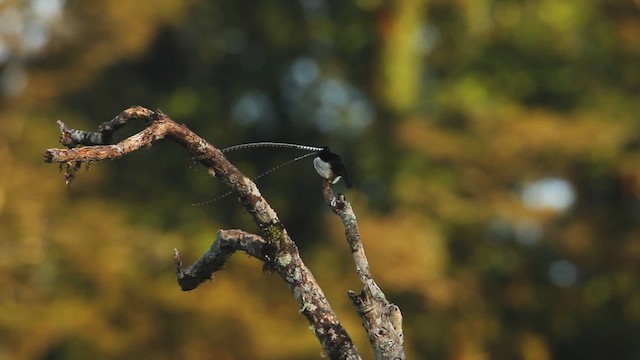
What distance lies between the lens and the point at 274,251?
3574 millimetres

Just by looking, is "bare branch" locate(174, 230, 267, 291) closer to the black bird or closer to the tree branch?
the tree branch

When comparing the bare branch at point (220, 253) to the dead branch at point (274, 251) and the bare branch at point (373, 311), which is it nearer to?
the dead branch at point (274, 251)

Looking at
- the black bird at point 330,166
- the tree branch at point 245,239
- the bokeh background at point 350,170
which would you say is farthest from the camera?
the bokeh background at point 350,170

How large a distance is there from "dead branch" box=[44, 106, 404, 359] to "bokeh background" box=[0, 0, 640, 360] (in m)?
13.3

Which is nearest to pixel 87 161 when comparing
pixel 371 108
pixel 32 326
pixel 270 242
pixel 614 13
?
pixel 270 242

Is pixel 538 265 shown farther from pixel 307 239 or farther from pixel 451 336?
pixel 307 239

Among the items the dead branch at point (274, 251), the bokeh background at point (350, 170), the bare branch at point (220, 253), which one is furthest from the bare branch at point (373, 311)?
the bokeh background at point (350, 170)

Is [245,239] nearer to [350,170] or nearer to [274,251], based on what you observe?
[274,251]

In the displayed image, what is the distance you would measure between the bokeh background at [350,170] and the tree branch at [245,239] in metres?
13.3

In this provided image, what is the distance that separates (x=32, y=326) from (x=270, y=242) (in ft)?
46.3

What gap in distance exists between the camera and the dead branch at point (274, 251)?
3.38 m

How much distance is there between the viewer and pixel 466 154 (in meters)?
18.9

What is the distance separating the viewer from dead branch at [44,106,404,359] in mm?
3375

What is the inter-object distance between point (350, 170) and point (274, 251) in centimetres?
1557
